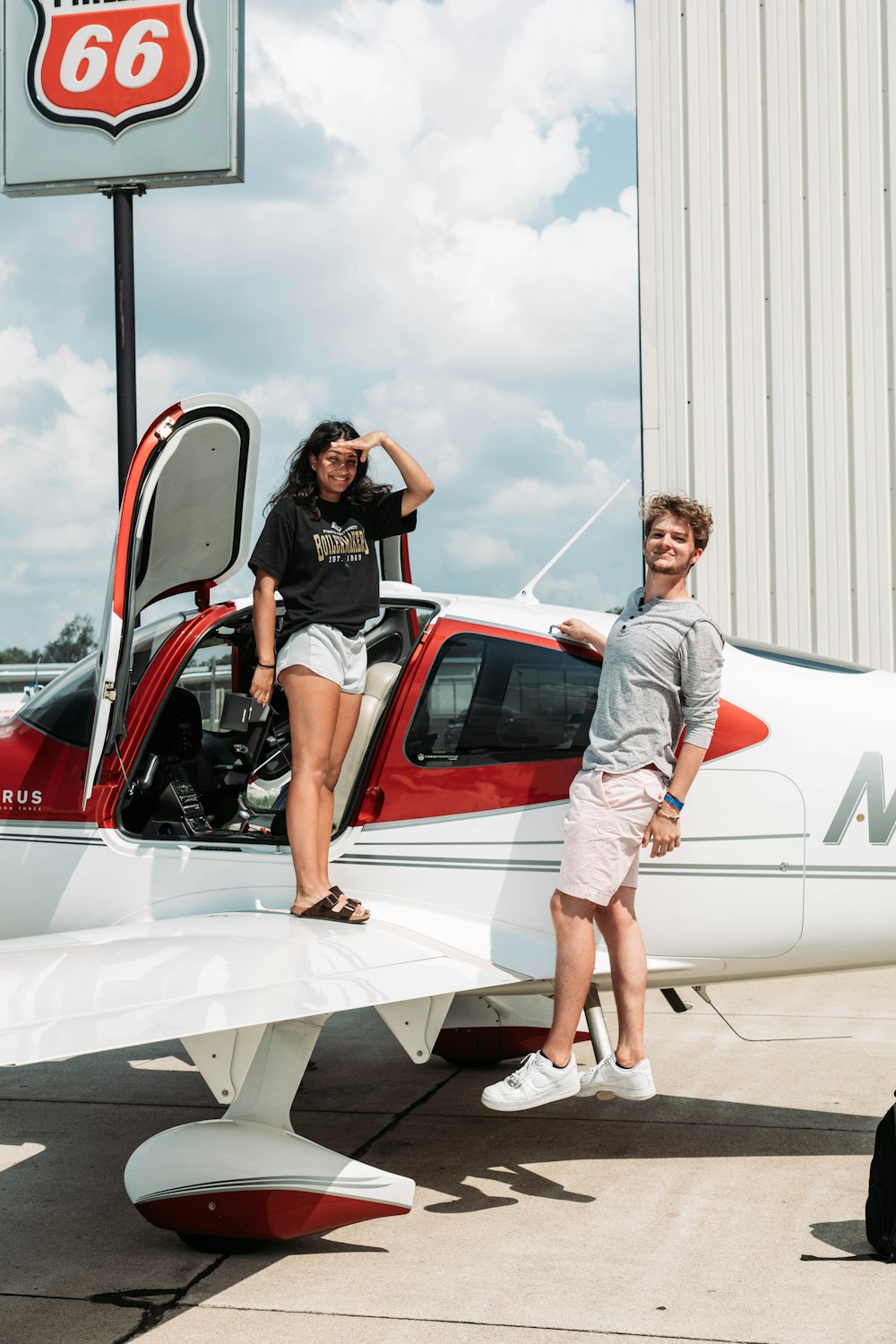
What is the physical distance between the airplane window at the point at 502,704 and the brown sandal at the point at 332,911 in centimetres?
58

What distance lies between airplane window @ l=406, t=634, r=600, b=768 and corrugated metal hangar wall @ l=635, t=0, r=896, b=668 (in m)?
5.00

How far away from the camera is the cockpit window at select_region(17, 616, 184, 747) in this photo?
4988 mm

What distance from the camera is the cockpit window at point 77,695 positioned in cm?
499

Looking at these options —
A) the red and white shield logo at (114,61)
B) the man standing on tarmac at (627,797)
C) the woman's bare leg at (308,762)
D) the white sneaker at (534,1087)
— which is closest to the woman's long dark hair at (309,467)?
the woman's bare leg at (308,762)

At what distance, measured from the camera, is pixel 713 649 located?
4105mm

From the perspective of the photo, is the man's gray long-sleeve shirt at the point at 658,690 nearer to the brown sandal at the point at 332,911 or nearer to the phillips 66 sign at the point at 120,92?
the brown sandal at the point at 332,911

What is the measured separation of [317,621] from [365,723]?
549 mm

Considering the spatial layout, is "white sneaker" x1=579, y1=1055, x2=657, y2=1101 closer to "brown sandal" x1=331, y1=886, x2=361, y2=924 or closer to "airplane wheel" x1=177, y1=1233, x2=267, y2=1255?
"brown sandal" x1=331, y1=886, x2=361, y2=924

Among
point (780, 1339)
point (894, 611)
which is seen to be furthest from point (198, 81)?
point (780, 1339)

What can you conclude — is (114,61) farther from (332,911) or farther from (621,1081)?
(621,1081)

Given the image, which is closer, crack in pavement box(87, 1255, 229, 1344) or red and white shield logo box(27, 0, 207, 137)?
crack in pavement box(87, 1255, 229, 1344)

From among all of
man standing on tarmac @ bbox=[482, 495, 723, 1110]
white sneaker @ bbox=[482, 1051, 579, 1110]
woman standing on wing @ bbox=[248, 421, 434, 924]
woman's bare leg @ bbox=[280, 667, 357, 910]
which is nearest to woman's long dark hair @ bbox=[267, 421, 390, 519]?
woman standing on wing @ bbox=[248, 421, 434, 924]

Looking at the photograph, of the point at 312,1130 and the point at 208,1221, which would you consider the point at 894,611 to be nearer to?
the point at 312,1130

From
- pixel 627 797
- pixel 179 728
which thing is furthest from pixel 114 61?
pixel 627 797
